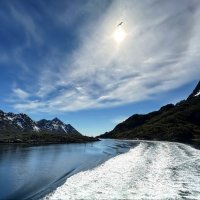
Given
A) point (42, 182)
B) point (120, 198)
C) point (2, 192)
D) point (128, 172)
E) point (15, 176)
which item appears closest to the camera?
point (120, 198)

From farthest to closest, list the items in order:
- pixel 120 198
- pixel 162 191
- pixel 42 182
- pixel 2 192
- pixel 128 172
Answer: pixel 128 172 < pixel 42 182 < pixel 2 192 < pixel 162 191 < pixel 120 198

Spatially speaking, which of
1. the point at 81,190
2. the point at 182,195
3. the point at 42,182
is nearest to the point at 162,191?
the point at 182,195

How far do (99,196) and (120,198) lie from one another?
2.17 m

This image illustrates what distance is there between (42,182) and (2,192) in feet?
21.2

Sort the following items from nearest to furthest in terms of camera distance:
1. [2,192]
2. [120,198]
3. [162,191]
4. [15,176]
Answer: [120,198] → [162,191] → [2,192] → [15,176]

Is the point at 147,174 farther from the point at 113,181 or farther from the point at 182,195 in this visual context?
the point at 182,195

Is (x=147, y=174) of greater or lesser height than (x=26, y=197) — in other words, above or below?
above

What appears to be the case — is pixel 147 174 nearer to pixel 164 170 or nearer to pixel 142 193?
pixel 164 170

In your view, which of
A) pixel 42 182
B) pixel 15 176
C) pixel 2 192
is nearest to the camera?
pixel 2 192

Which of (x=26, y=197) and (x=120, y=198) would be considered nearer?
(x=120, y=198)

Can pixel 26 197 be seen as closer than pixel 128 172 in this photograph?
Yes

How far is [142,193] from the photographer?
95.2ft

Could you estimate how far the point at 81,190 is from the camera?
30.9 metres

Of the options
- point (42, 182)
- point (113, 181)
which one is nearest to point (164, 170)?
point (113, 181)
